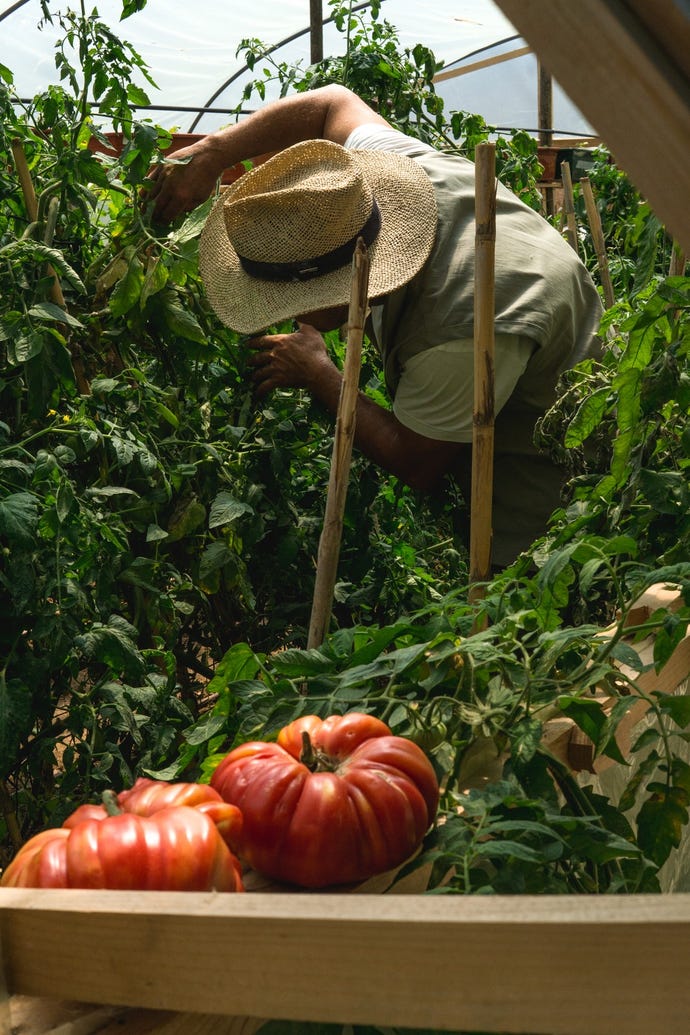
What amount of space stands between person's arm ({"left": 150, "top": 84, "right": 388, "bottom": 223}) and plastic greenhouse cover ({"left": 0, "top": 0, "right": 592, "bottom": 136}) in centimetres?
708

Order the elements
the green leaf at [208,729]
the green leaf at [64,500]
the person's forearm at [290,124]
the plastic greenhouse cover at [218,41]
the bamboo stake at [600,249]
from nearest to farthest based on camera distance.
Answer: the green leaf at [208,729], the green leaf at [64,500], the person's forearm at [290,124], the bamboo stake at [600,249], the plastic greenhouse cover at [218,41]

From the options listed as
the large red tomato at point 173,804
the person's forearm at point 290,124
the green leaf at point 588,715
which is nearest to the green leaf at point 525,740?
the green leaf at point 588,715

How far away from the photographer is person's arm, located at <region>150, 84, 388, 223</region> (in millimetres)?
2592

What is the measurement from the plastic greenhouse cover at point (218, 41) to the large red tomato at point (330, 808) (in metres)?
9.45

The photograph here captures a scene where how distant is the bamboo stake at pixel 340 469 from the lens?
1.76 m

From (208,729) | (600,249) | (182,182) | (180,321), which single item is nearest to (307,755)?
(208,729)

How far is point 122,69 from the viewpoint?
235cm

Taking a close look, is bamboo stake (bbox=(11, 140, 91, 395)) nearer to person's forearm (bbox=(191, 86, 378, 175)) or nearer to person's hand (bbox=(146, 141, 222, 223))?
person's hand (bbox=(146, 141, 222, 223))

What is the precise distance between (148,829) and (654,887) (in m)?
0.52

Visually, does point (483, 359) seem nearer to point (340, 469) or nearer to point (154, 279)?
point (340, 469)

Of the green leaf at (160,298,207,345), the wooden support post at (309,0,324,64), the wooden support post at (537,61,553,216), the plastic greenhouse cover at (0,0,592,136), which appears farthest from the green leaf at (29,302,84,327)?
the wooden support post at (537,61,553,216)

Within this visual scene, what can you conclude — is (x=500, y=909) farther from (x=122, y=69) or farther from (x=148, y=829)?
(x=122, y=69)

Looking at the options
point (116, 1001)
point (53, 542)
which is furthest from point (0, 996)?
point (53, 542)

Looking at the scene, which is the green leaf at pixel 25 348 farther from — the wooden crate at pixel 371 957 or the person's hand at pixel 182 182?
the wooden crate at pixel 371 957
